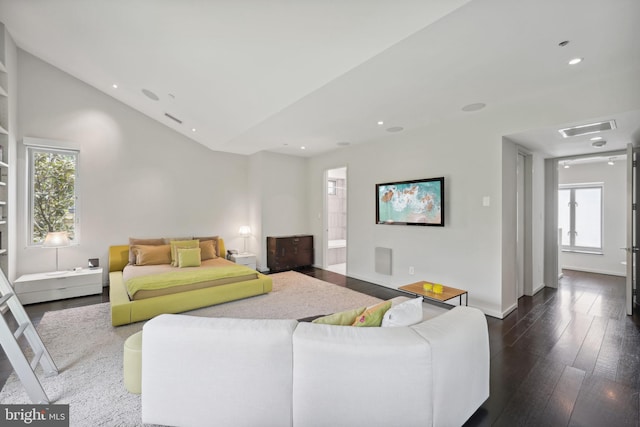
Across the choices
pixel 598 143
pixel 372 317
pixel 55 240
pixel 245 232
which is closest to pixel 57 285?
pixel 55 240

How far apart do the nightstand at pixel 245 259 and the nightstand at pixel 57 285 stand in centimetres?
222

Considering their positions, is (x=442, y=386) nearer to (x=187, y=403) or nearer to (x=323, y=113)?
(x=187, y=403)

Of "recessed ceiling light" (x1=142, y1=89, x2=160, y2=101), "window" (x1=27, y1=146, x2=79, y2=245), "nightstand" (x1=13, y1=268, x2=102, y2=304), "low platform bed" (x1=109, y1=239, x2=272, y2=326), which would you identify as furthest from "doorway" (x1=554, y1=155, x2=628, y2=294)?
"window" (x1=27, y1=146, x2=79, y2=245)

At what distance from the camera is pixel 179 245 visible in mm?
5090

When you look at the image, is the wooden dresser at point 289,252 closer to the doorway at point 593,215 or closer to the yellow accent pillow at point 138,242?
the yellow accent pillow at point 138,242

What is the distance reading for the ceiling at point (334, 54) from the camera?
1970 millimetres

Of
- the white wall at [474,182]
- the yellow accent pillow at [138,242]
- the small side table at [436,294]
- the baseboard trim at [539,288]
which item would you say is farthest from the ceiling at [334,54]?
the yellow accent pillow at [138,242]

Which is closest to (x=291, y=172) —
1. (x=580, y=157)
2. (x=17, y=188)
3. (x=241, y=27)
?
(x=241, y=27)

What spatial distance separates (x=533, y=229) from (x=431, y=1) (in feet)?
13.5

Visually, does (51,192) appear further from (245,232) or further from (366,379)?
(366,379)

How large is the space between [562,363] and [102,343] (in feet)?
14.1

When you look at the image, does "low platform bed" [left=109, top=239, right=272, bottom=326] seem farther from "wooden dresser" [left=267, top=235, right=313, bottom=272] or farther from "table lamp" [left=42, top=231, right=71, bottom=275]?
"wooden dresser" [left=267, top=235, right=313, bottom=272]

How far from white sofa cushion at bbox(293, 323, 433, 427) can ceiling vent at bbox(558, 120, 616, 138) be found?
3356 millimetres

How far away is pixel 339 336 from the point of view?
142 cm
